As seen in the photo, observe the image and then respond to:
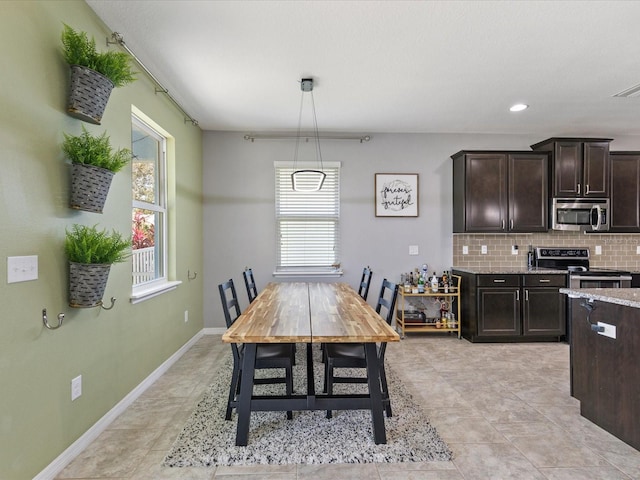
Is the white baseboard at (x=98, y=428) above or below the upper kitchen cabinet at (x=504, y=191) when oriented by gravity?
below

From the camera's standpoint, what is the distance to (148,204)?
3.23 metres

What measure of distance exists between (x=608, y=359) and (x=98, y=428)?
3.27 metres

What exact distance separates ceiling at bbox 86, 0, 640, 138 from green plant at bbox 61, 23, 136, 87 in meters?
0.45

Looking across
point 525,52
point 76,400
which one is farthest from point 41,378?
point 525,52

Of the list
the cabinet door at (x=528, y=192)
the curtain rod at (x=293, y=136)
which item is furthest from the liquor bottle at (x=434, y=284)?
the curtain rod at (x=293, y=136)

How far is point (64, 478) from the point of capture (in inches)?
70.6

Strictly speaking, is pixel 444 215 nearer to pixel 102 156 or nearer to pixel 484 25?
pixel 484 25

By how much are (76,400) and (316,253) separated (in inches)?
123

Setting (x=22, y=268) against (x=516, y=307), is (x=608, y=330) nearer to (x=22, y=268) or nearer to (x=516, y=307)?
(x=516, y=307)

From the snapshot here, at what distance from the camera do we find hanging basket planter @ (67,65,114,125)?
184 cm

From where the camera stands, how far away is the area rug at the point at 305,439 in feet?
6.37

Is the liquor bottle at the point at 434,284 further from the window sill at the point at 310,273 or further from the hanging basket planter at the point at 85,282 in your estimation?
the hanging basket planter at the point at 85,282

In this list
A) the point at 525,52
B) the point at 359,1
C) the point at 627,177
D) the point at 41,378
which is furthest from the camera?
the point at 627,177

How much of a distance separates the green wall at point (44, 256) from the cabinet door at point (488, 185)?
3.80 meters
